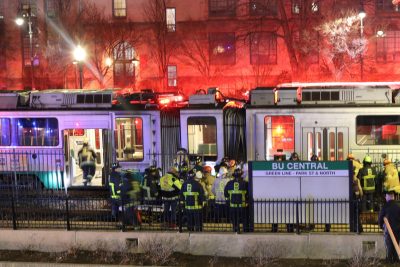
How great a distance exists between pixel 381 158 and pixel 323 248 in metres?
6.25

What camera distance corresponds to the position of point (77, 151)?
792 inches

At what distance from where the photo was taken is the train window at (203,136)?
747 inches

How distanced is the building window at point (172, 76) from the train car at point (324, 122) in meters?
19.7

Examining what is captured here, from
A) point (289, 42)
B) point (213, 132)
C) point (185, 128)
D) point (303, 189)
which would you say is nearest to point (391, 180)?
point (303, 189)

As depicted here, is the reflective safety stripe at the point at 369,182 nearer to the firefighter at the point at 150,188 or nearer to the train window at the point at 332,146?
the train window at the point at 332,146

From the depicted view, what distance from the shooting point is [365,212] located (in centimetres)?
1418

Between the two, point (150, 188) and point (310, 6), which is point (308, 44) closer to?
point (310, 6)

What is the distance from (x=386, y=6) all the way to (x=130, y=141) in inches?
934

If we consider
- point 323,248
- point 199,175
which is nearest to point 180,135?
point 199,175

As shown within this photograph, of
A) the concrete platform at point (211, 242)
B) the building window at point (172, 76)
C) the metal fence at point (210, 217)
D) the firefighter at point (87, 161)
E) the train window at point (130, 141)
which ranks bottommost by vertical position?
the concrete platform at point (211, 242)

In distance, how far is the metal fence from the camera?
519 inches

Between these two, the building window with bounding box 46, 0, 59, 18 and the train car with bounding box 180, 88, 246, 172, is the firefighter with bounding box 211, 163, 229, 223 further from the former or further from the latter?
the building window with bounding box 46, 0, 59, 18

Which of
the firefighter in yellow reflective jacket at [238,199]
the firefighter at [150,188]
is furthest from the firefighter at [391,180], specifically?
the firefighter at [150,188]

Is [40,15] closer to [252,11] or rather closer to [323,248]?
[252,11]
